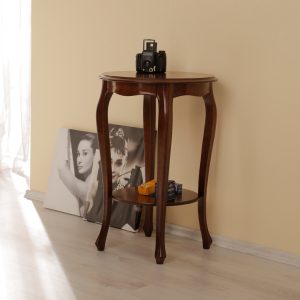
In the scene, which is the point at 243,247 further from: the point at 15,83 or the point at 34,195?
the point at 15,83

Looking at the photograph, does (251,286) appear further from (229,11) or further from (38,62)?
(38,62)

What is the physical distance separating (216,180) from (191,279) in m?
0.65

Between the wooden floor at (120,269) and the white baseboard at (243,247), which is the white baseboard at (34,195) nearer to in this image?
the wooden floor at (120,269)

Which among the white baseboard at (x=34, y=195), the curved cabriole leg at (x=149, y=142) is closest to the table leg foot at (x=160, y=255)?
the curved cabriole leg at (x=149, y=142)

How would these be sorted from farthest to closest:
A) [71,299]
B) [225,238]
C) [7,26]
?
1. [7,26]
2. [225,238]
3. [71,299]

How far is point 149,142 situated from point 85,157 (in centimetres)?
57

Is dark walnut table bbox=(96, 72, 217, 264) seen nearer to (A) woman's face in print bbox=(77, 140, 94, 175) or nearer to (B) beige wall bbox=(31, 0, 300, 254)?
(B) beige wall bbox=(31, 0, 300, 254)

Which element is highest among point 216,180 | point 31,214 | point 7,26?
point 7,26

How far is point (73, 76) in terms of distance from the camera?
4035mm

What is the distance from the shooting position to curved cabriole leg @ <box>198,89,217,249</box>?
3.28 m

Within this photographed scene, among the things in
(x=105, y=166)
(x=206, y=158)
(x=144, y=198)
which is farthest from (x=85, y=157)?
(x=206, y=158)

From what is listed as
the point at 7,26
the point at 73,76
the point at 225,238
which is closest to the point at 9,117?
the point at 7,26

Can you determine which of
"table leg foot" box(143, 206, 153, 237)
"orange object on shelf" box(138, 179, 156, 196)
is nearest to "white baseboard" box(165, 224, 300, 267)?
"table leg foot" box(143, 206, 153, 237)

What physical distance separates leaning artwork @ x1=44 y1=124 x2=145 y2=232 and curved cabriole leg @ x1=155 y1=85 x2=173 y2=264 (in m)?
0.49
